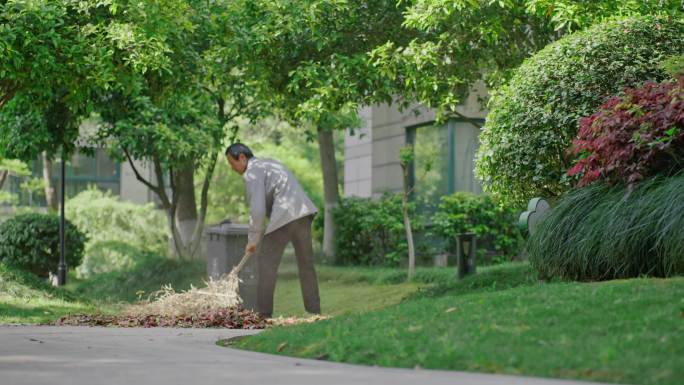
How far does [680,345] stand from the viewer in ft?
21.3

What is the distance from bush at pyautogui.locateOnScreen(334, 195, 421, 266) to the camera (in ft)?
77.4

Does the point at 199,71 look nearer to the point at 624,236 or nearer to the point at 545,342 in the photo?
the point at 624,236

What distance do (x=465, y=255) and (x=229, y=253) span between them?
10.6ft

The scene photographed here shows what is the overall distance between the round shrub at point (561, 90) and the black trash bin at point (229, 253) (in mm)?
3638

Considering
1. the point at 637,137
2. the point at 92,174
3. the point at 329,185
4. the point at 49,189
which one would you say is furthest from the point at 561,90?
the point at 92,174

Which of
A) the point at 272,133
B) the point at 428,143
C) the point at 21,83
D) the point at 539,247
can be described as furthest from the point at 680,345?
the point at 272,133

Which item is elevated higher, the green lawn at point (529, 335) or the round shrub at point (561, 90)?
the round shrub at point (561, 90)

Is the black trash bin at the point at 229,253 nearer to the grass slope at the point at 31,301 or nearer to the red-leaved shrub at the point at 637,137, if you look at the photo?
the grass slope at the point at 31,301

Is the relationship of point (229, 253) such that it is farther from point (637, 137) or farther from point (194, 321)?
point (637, 137)

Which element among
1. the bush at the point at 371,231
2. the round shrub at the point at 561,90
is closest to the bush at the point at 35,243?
the bush at the point at 371,231

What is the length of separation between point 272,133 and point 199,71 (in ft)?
79.6

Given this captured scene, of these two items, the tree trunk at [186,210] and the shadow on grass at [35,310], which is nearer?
the shadow on grass at [35,310]

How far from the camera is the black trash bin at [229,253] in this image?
15.0 metres

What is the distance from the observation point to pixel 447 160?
24109 millimetres
